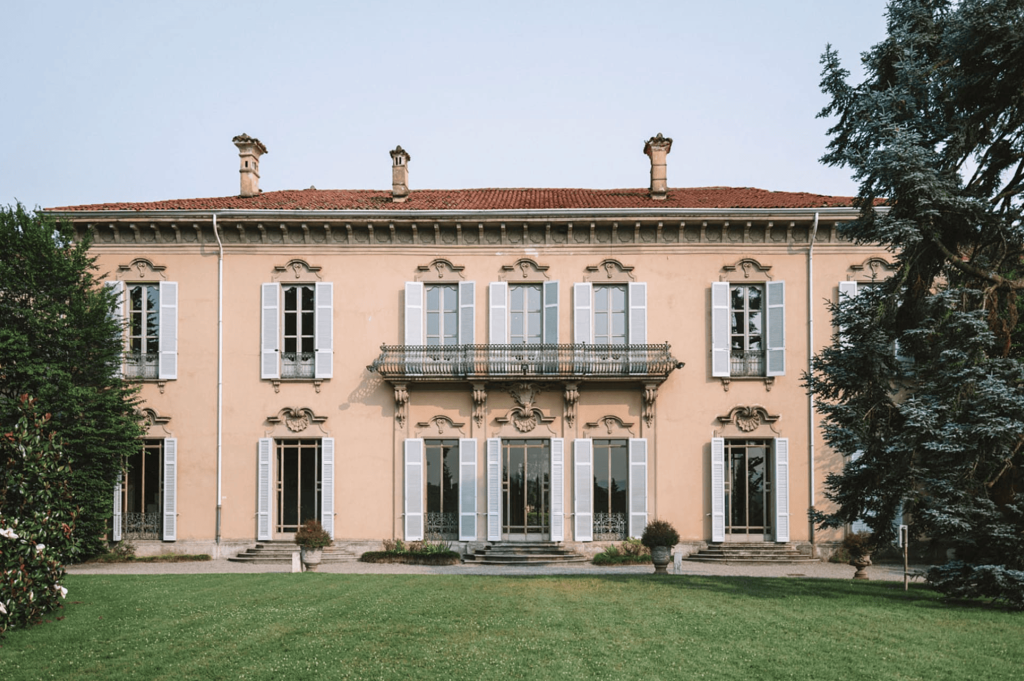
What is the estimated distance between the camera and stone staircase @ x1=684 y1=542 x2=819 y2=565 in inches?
754

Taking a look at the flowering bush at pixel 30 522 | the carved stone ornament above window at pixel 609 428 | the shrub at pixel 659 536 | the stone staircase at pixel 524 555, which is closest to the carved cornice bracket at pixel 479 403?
the carved stone ornament above window at pixel 609 428

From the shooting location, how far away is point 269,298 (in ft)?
66.7

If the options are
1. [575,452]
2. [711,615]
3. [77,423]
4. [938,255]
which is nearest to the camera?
[711,615]

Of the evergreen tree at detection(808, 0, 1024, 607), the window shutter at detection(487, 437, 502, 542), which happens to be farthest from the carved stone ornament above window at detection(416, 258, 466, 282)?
the evergreen tree at detection(808, 0, 1024, 607)

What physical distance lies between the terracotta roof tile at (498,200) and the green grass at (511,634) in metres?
10.0

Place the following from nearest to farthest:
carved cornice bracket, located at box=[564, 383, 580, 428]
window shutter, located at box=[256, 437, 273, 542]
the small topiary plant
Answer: the small topiary plant, window shutter, located at box=[256, 437, 273, 542], carved cornice bracket, located at box=[564, 383, 580, 428]

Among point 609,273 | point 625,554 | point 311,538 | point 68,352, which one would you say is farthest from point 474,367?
point 68,352

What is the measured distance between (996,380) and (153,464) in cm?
1733

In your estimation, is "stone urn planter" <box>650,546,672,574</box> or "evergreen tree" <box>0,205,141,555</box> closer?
"stone urn planter" <box>650,546,672,574</box>

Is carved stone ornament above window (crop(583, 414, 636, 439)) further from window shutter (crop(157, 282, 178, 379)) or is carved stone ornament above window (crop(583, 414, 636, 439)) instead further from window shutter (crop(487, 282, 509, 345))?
window shutter (crop(157, 282, 178, 379))

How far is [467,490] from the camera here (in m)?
19.9

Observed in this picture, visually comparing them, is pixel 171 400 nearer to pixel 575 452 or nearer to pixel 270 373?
pixel 270 373

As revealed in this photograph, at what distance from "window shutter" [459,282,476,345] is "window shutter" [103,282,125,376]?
299 inches

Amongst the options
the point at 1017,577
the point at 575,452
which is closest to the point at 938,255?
the point at 1017,577
